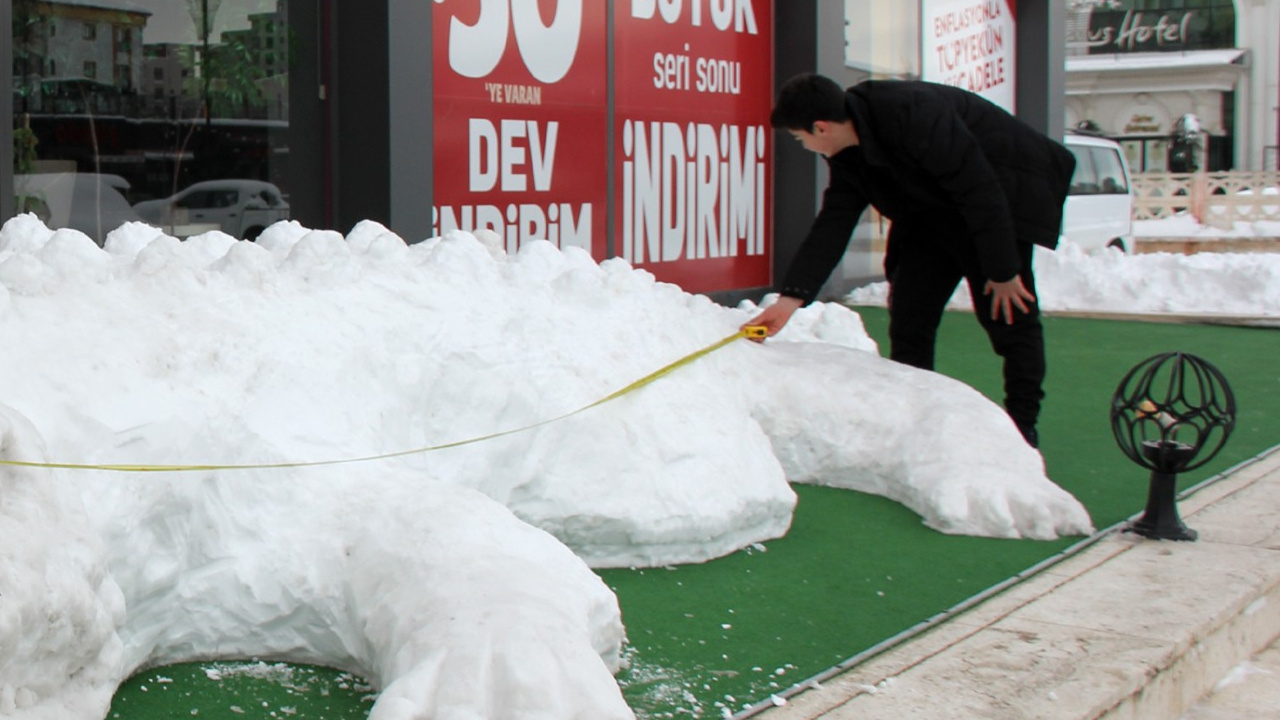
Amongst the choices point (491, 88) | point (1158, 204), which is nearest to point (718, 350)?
point (491, 88)

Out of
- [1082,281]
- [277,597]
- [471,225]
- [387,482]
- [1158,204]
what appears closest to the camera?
[277,597]

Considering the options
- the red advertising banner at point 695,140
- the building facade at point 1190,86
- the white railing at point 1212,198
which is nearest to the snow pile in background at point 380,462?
the red advertising banner at point 695,140

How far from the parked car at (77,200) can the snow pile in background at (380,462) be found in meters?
2.57

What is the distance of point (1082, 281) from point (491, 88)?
5.74 metres

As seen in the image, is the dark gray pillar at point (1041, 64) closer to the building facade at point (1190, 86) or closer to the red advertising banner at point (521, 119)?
the red advertising banner at point (521, 119)

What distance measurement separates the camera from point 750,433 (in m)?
3.67

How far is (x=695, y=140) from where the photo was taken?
946 cm

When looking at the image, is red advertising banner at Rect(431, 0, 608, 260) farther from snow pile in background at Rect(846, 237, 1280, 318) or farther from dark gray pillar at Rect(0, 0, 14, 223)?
snow pile in background at Rect(846, 237, 1280, 318)

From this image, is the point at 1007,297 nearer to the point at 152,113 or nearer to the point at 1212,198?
the point at 152,113

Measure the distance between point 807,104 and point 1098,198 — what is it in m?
11.4

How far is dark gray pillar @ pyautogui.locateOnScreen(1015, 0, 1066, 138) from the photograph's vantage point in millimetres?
14336

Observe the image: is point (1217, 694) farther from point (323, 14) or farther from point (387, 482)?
point (323, 14)

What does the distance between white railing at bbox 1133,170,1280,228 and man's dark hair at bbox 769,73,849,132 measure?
24531 millimetres

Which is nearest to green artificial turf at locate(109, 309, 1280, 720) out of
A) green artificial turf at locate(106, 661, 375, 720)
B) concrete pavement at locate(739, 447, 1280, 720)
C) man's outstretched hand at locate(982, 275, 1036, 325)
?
green artificial turf at locate(106, 661, 375, 720)
